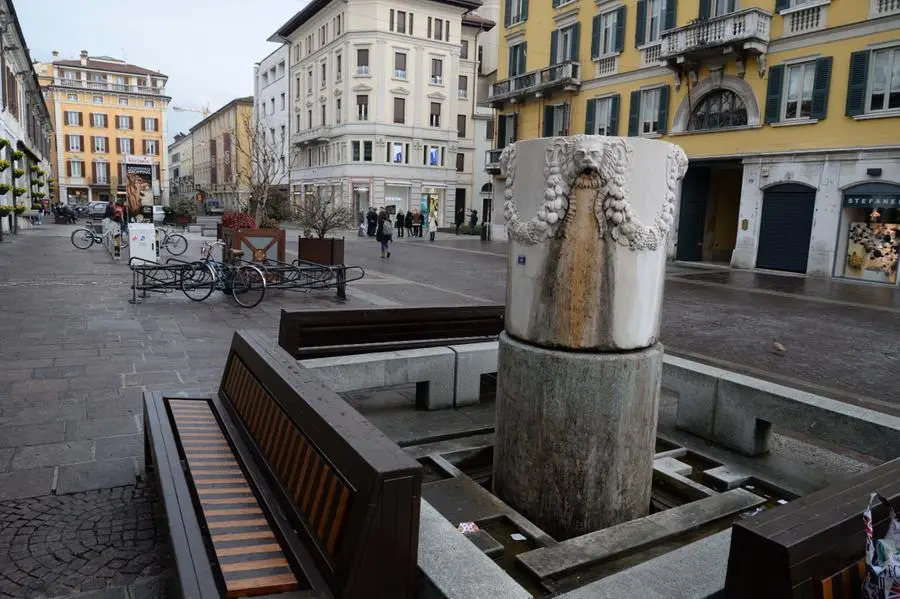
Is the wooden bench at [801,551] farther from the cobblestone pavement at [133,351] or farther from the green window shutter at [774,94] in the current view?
the green window shutter at [774,94]

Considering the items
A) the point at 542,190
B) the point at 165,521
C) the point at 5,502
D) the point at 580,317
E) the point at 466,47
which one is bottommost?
the point at 5,502

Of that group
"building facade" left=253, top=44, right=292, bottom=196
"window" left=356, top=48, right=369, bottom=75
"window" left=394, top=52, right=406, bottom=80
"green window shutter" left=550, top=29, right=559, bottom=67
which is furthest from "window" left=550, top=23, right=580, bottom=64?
"building facade" left=253, top=44, right=292, bottom=196

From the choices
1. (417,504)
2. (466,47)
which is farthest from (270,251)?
(466,47)

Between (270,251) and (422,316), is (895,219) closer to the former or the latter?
(270,251)

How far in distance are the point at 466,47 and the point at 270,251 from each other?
4338 centimetres

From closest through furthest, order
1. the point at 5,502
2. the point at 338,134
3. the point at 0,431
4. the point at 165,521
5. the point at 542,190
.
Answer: the point at 165,521
the point at 542,190
the point at 5,502
the point at 0,431
the point at 338,134

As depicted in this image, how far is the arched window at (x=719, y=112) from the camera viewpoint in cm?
2178

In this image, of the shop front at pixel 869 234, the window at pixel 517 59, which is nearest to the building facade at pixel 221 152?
the window at pixel 517 59

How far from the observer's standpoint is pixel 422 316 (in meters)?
5.46

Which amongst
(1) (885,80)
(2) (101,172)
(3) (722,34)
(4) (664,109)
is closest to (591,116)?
(4) (664,109)

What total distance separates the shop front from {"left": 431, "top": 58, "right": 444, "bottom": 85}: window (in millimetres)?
34959

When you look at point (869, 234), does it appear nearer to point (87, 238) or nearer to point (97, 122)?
point (87, 238)

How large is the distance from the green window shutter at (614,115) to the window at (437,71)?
25.2m

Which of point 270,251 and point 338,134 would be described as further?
point 338,134
